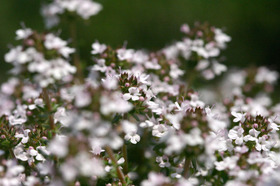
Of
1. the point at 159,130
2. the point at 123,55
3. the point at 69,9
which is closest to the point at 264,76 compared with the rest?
the point at 123,55

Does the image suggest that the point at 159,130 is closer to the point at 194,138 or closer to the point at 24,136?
the point at 194,138

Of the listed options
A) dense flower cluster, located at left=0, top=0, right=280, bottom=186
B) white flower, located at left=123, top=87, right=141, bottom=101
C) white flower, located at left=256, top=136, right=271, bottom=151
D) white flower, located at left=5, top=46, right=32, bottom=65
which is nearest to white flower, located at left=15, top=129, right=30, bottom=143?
dense flower cluster, located at left=0, top=0, right=280, bottom=186

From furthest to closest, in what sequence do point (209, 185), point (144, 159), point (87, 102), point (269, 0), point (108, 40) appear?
point (269, 0) → point (108, 40) → point (144, 159) → point (209, 185) → point (87, 102)

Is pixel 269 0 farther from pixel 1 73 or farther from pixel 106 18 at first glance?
pixel 1 73

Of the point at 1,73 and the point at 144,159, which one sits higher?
the point at 1,73

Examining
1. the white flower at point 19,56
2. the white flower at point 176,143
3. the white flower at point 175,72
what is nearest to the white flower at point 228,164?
the white flower at point 176,143

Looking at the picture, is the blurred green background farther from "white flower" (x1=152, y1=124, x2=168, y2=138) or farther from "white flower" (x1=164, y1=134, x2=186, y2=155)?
"white flower" (x1=164, y1=134, x2=186, y2=155)

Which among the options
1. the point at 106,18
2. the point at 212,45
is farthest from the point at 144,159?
the point at 106,18

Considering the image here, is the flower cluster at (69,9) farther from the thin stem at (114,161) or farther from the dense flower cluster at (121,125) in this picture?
the thin stem at (114,161)
